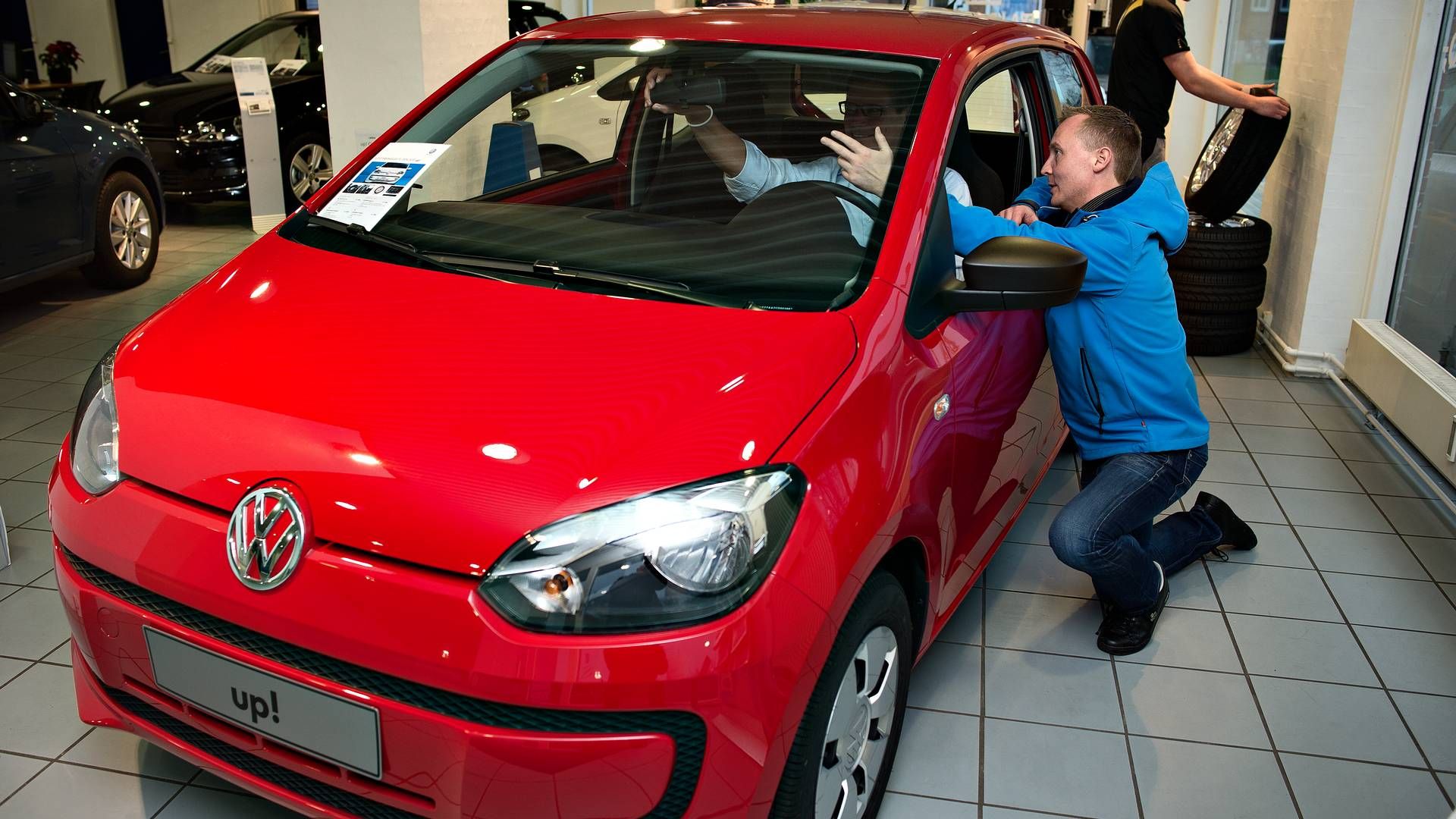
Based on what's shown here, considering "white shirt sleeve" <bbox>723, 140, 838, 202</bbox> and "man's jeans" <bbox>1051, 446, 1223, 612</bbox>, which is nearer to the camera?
"white shirt sleeve" <bbox>723, 140, 838, 202</bbox>

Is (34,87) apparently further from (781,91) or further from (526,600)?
(526,600)

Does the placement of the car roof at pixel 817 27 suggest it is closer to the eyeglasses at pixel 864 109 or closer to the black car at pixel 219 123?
the eyeglasses at pixel 864 109

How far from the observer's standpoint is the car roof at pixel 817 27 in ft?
7.66

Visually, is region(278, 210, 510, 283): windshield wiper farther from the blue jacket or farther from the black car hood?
the black car hood

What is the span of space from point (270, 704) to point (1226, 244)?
14.4 feet

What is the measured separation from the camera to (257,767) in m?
1.66

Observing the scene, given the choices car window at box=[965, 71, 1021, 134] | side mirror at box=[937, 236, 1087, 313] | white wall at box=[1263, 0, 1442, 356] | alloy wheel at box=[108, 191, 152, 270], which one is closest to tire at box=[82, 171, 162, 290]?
alloy wheel at box=[108, 191, 152, 270]

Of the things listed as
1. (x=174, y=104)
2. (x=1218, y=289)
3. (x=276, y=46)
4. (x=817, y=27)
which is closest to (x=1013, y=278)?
(x=817, y=27)

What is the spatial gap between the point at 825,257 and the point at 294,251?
0.98m

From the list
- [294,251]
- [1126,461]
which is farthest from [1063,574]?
[294,251]

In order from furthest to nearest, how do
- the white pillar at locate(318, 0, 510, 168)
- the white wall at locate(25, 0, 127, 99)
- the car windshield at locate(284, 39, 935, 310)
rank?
the white wall at locate(25, 0, 127, 99)
the white pillar at locate(318, 0, 510, 168)
the car windshield at locate(284, 39, 935, 310)

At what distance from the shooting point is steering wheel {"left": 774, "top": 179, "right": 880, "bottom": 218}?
6.70 feet

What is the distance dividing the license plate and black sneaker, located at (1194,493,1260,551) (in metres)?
2.42

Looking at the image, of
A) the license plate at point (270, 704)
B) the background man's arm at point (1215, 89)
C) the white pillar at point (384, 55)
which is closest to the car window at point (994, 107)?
the license plate at point (270, 704)
